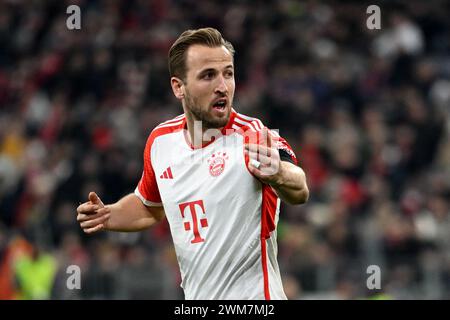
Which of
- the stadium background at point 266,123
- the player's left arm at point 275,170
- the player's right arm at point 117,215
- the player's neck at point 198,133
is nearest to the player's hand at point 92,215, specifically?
the player's right arm at point 117,215

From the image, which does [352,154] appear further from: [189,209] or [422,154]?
[189,209]

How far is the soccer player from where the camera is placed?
473 centimetres

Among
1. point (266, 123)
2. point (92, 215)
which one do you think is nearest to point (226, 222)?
point (92, 215)

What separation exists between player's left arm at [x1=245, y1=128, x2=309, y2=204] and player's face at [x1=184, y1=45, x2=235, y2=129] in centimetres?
42

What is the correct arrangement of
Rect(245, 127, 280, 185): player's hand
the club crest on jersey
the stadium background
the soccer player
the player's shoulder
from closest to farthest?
Rect(245, 127, 280, 185): player's hand → the soccer player → the club crest on jersey → the player's shoulder → the stadium background

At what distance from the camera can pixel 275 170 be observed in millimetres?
4324

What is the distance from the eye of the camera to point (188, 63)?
496 cm

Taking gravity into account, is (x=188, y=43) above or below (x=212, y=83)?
above

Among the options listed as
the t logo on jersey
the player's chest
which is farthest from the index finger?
the t logo on jersey

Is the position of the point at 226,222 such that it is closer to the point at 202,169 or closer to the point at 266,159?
the point at 202,169

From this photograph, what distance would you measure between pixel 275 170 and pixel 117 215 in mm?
1317

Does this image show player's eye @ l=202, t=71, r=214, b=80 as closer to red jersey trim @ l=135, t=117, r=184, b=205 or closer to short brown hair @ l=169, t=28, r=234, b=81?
short brown hair @ l=169, t=28, r=234, b=81

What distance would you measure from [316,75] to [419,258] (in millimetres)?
4311

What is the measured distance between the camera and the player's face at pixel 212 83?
482 centimetres
